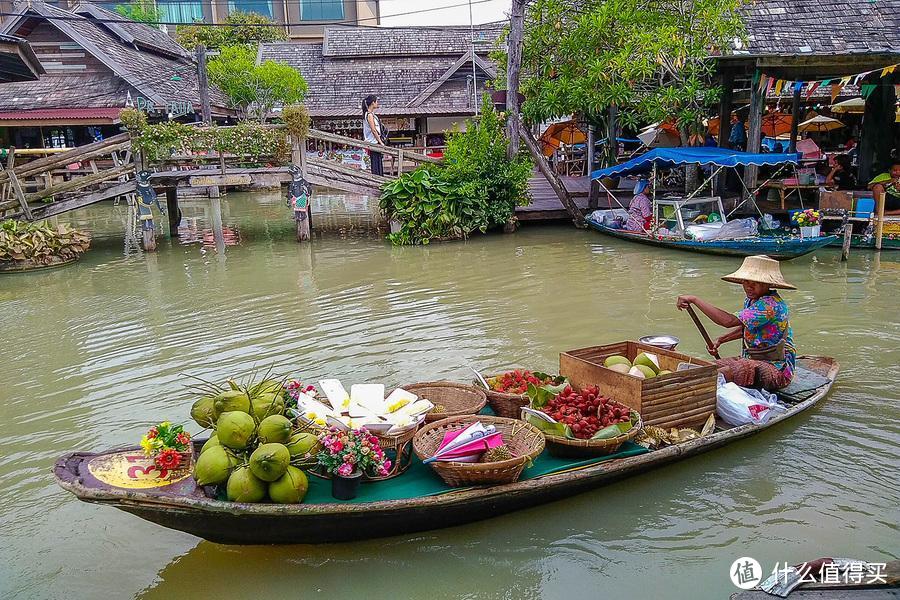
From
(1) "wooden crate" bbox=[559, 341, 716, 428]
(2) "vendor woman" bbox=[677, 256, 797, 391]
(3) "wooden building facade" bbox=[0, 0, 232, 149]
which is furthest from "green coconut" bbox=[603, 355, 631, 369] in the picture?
(3) "wooden building facade" bbox=[0, 0, 232, 149]

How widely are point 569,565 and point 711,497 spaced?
1.28 meters

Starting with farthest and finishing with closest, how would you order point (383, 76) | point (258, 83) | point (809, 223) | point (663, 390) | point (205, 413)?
point (383, 76)
point (258, 83)
point (809, 223)
point (663, 390)
point (205, 413)

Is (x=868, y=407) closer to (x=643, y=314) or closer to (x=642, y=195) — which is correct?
(x=643, y=314)

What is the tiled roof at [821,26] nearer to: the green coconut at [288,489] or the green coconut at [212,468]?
the green coconut at [288,489]

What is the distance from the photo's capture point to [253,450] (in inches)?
163

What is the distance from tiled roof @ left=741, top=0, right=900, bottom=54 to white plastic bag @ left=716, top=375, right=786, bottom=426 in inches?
423

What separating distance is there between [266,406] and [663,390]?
2710 millimetres

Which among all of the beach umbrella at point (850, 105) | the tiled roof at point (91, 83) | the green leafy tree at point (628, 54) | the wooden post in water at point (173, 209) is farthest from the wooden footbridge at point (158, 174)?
the tiled roof at point (91, 83)

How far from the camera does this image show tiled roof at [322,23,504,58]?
3188 cm

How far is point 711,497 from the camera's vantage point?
4.89 meters

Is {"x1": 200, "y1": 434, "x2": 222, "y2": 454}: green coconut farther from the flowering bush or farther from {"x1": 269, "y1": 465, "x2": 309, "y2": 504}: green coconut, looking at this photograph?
the flowering bush

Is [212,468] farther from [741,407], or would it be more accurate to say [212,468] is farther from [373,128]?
[373,128]

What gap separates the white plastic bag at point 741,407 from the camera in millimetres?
5395

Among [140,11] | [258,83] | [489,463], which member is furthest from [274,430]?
[140,11]
